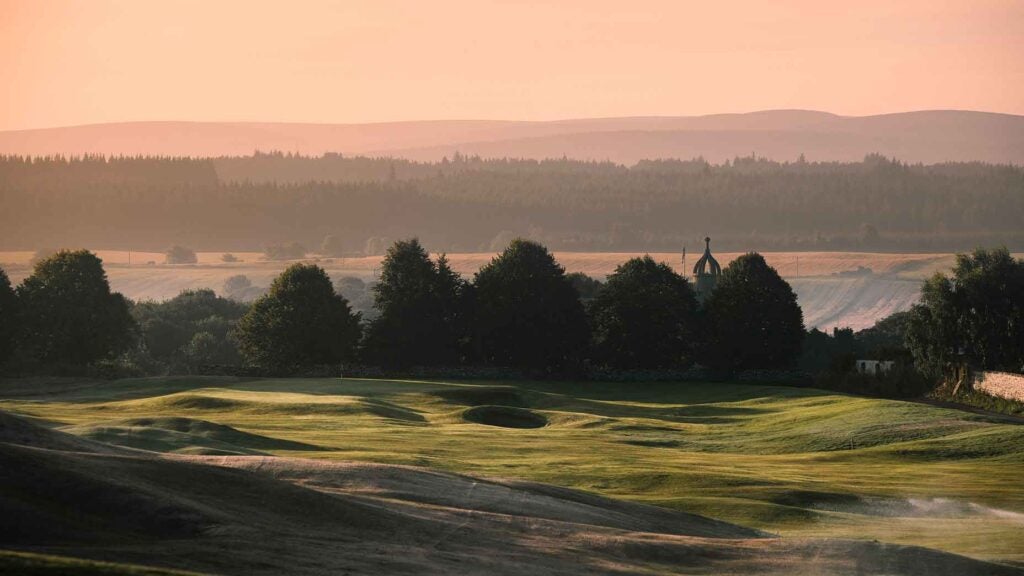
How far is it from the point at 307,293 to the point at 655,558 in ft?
301

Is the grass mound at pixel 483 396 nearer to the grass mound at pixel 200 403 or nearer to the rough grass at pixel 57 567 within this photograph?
the grass mound at pixel 200 403

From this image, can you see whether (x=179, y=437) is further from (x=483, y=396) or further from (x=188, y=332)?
(x=188, y=332)

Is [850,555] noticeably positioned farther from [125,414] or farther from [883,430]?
[125,414]

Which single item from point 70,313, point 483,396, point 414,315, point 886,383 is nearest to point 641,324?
point 414,315

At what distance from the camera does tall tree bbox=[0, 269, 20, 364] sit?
395ft

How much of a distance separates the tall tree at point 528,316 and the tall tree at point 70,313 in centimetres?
3145

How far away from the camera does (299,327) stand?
12244cm

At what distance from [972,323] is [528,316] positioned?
36366mm

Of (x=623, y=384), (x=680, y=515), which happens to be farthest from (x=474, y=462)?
(x=623, y=384)

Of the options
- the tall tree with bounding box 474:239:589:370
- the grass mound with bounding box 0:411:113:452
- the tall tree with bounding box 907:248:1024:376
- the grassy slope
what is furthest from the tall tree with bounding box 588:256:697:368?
the grass mound with bounding box 0:411:113:452

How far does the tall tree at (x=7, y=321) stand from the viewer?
12025 cm

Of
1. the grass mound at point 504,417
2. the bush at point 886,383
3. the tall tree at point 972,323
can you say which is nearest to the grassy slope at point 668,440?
the grass mound at point 504,417

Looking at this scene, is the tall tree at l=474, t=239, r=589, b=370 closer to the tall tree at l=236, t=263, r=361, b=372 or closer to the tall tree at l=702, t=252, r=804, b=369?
the tall tree at l=702, t=252, r=804, b=369

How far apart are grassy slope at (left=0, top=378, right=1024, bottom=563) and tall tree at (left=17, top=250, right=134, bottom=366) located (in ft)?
45.3
